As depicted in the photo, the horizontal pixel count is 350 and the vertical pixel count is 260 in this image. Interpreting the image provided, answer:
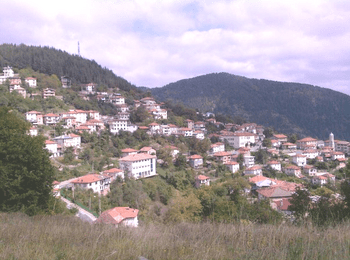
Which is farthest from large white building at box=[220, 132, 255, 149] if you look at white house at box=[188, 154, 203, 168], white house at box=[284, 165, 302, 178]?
white house at box=[188, 154, 203, 168]

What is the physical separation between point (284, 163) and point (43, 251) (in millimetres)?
29586

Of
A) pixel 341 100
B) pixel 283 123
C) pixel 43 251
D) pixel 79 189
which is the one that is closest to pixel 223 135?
pixel 79 189

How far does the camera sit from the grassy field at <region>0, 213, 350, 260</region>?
2270mm

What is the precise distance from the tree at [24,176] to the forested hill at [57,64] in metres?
41.9

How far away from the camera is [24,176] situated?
6.88 meters

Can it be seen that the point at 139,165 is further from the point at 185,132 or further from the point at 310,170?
the point at 310,170

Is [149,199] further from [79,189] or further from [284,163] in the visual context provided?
[284,163]

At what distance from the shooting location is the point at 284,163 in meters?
29.4

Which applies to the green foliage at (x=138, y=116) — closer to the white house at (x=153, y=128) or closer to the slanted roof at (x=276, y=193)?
the white house at (x=153, y=128)

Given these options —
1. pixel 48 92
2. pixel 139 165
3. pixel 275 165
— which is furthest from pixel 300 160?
pixel 48 92

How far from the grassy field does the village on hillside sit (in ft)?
26.8

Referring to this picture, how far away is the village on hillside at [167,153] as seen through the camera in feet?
64.5

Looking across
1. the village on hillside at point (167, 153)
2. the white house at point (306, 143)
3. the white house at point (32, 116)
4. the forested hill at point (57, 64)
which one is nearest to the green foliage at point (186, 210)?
the village on hillside at point (167, 153)

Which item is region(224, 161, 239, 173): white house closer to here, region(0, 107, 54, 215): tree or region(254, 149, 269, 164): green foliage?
region(254, 149, 269, 164): green foliage
